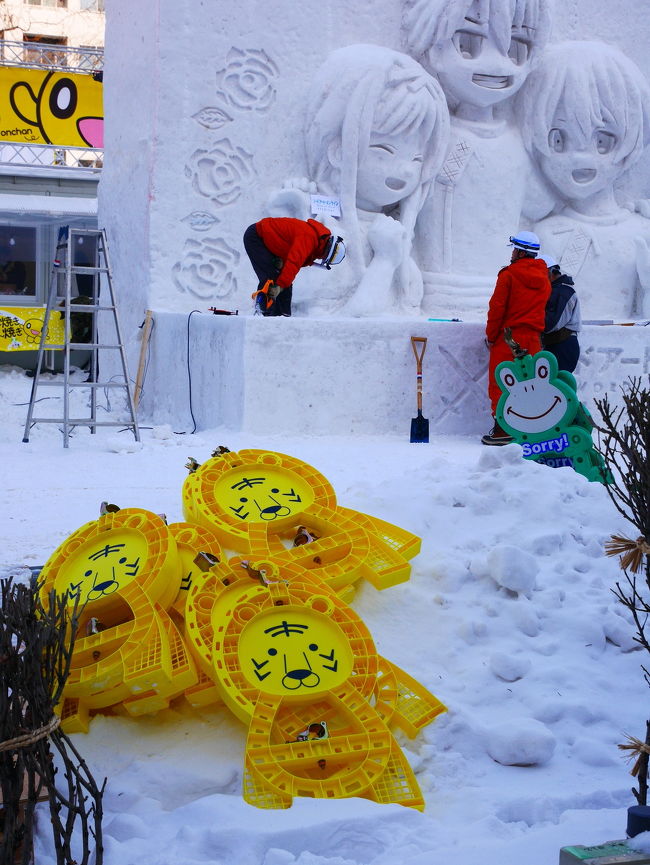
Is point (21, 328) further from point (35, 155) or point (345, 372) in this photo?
point (345, 372)

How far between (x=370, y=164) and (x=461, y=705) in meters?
7.04

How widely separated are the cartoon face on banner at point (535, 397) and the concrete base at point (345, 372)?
1.76 m

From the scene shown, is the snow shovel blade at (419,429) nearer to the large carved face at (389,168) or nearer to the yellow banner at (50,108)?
the large carved face at (389,168)

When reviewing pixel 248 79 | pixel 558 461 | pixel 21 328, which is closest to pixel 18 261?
pixel 21 328

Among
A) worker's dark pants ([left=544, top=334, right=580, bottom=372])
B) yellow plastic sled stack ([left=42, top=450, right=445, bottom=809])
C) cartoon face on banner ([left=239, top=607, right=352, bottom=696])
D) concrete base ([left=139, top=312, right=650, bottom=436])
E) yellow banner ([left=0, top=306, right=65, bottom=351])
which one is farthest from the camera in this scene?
yellow banner ([left=0, top=306, right=65, bottom=351])

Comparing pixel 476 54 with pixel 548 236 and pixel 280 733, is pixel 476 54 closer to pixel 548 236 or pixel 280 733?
pixel 548 236

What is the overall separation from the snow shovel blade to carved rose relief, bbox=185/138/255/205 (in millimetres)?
2928

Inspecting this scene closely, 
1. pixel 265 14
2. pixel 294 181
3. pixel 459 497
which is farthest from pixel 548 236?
pixel 459 497

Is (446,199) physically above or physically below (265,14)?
below

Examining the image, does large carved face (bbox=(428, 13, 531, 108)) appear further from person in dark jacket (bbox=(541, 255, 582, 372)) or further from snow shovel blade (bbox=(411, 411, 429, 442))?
snow shovel blade (bbox=(411, 411, 429, 442))

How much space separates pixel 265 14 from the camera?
9.73m

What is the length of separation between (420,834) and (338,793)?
286mm

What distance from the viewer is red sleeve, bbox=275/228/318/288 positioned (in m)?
8.45

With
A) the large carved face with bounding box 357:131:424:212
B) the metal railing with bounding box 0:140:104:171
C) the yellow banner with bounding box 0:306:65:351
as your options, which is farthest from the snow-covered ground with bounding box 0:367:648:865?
the metal railing with bounding box 0:140:104:171
